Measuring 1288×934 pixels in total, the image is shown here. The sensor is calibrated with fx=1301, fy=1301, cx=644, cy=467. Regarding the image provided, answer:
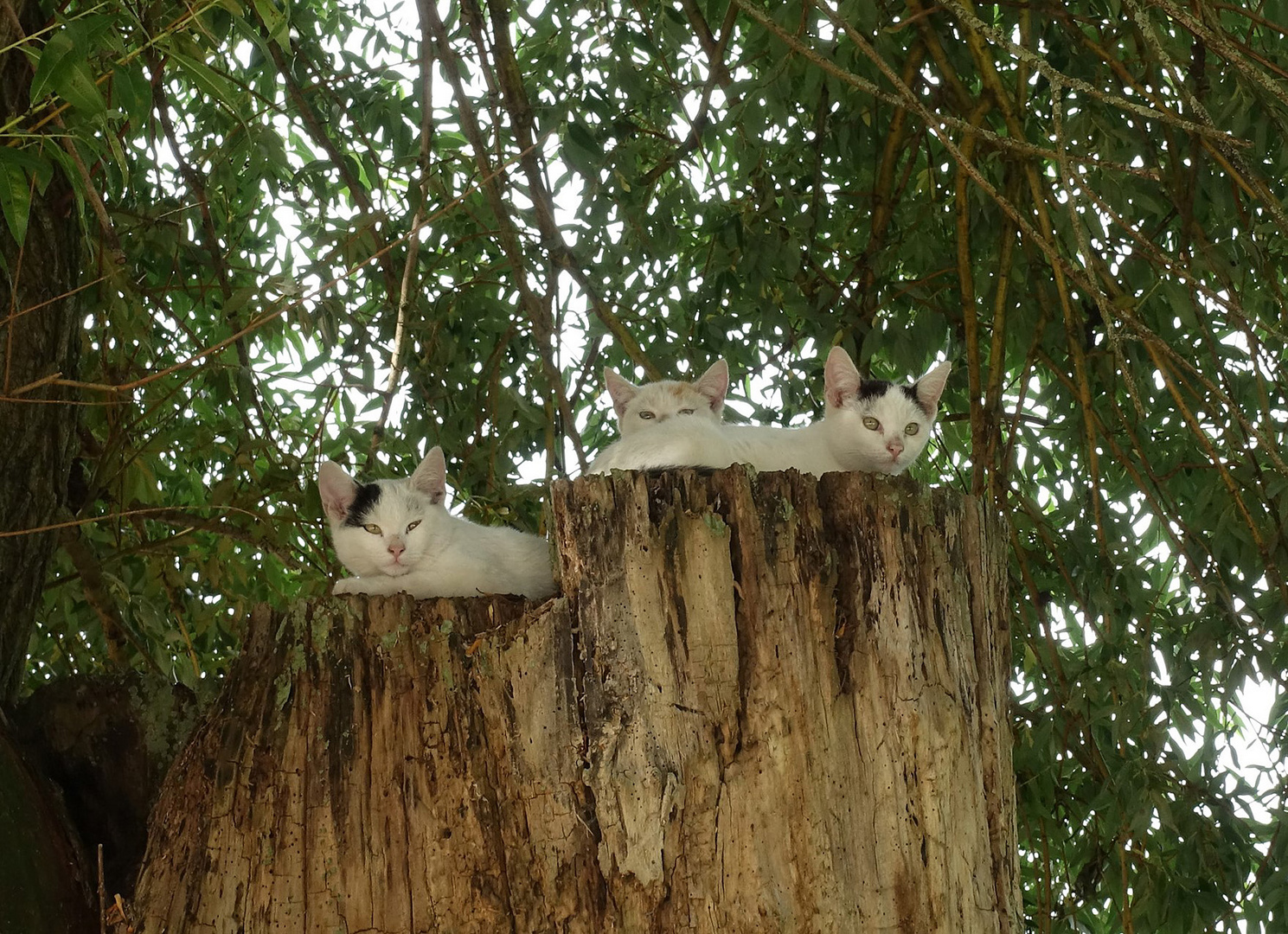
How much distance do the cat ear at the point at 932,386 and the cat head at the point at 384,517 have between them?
119cm

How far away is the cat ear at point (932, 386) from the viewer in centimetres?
321

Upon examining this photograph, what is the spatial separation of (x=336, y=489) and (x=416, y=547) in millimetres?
269

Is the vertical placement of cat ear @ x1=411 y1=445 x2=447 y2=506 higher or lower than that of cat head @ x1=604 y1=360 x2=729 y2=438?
lower

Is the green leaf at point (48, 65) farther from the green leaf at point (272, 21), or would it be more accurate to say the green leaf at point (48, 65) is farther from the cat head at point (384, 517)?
the cat head at point (384, 517)

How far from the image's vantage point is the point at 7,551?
10.7 feet

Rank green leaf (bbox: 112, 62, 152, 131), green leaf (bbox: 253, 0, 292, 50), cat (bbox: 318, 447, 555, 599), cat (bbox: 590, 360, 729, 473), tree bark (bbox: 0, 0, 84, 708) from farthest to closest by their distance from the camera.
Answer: cat (bbox: 590, 360, 729, 473)
tree bark (bbox: 0, 0, 84, 708)
cat (bbox: 318, 447, 555, 599)
green leaf (bbox: 253, 0, 292, 50)
green leaf (bbox: 112, 62, 152, 131)

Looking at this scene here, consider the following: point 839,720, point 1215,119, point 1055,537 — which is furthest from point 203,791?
point 1215,119

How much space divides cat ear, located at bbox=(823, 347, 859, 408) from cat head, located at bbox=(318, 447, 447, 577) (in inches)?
38.2

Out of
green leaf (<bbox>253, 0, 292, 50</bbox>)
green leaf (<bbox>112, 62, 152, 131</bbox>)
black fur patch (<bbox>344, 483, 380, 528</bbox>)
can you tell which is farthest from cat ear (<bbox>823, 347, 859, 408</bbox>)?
green leaf (<bbox>112, 62, 152, 131</bbox>)

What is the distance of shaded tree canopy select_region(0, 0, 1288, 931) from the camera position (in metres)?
3.01

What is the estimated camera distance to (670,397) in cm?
369

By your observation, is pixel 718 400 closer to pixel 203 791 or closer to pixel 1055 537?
pixel 1055 537

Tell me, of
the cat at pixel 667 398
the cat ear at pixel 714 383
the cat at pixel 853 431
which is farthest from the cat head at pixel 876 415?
the cat ear at pixel 714 383

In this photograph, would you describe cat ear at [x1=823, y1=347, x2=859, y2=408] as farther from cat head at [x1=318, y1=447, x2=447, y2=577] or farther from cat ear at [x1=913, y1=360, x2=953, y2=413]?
cat head at [x1=318, y1=447, x2=447, y2=577]
